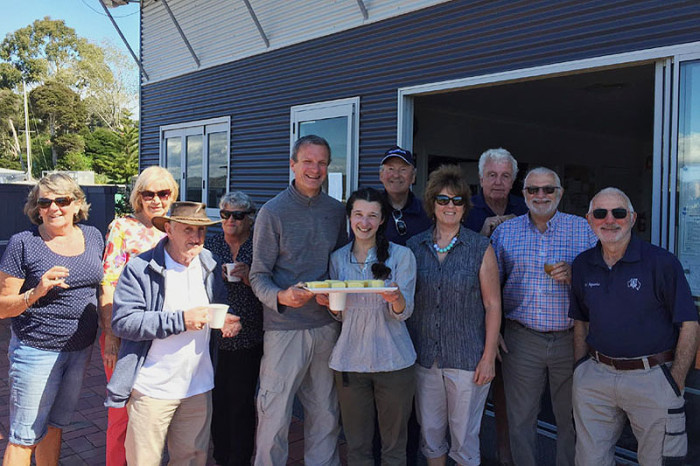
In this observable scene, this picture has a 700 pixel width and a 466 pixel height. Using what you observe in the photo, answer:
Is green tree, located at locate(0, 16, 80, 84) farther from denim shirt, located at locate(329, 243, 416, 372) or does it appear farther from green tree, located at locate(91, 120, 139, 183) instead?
denim shirt, located at locate(329, 243, 416, 372)

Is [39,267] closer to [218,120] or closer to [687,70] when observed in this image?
[687,70]

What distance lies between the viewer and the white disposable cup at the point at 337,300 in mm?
2680

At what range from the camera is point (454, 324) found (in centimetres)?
298

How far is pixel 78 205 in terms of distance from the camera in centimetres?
305

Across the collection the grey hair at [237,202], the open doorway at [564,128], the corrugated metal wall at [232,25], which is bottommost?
the grey hair at [237,202]

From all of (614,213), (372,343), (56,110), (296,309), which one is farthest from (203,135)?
(56,110)

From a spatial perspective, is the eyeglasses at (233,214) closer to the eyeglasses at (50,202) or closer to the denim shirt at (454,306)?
the eyeglasses at (50,202)

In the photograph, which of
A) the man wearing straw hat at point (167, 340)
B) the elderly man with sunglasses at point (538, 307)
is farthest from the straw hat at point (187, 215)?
the elderly man with sunglasses at point (538, 307)

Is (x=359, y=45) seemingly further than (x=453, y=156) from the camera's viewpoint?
No

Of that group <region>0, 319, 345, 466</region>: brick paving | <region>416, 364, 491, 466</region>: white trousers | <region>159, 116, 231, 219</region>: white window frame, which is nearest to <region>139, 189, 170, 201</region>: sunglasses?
<region>416, 364, 491, 466</region>: white trousers

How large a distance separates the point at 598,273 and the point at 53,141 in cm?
5079

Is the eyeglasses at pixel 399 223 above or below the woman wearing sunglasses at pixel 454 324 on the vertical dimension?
above

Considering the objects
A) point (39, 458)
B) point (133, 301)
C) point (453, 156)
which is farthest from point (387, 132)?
point (453, 156)

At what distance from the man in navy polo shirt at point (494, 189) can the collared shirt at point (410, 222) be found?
0.32 m
